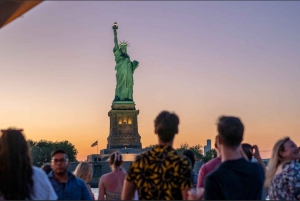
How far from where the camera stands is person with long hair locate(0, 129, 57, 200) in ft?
16.5

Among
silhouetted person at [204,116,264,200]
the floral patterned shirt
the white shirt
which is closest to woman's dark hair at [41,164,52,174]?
the white shirt

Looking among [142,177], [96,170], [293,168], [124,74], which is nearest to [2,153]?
[142,177]

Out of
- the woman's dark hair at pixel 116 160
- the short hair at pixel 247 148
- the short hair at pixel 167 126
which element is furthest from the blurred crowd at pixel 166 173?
the woman's dark hair at pixel 116 160

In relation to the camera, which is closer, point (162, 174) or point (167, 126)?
point (162, 174)

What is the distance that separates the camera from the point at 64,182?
6.46 meters

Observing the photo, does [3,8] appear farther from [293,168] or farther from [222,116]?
[293,168]

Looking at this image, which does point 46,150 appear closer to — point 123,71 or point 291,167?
point 123,71

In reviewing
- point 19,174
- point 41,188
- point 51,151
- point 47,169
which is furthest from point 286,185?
point 51,151

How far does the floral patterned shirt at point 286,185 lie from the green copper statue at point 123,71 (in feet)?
167

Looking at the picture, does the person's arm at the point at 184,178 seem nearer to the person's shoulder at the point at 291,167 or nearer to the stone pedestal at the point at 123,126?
the person's shoulder at the point at 291,167

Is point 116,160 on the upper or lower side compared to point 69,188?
upper

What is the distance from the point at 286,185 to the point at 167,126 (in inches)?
68.3

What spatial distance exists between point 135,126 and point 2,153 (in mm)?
54379

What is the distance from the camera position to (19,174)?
504 cm
